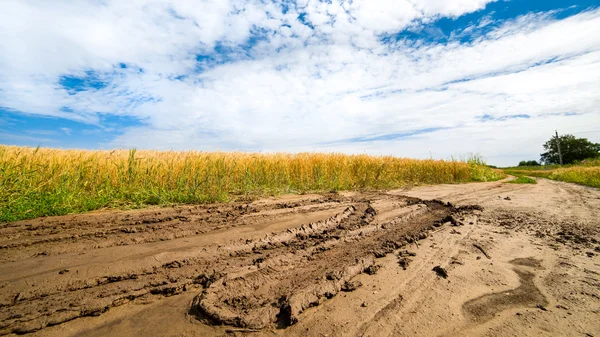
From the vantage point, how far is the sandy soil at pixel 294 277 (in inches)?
72.0

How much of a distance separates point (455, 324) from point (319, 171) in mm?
7774

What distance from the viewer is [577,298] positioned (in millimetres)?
2152

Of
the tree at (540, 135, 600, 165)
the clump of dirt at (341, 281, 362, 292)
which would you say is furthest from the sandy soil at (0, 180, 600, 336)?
the tree at (540, 135, 600, 165)

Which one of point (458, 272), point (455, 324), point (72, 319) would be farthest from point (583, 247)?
point (72, 319)

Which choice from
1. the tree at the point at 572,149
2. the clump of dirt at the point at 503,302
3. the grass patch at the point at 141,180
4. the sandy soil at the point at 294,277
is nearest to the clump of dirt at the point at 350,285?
the sandy soil at the point at 294,277

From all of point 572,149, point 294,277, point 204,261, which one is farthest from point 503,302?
point 572,149

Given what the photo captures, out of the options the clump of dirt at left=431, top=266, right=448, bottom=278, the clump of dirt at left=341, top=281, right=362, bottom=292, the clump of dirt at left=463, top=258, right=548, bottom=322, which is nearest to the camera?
the clump of dirt at left=463, top=258, right=548, bottom=322

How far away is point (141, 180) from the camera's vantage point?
653 centimetres

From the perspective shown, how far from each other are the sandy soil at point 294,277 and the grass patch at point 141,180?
3.33 ft

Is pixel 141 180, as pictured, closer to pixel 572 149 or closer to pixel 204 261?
pixel 204 261

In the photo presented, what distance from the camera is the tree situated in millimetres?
43281

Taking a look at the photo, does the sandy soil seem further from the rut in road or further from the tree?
the tree

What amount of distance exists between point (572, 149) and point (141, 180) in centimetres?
6398

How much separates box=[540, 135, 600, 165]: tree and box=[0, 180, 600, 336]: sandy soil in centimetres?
5678
